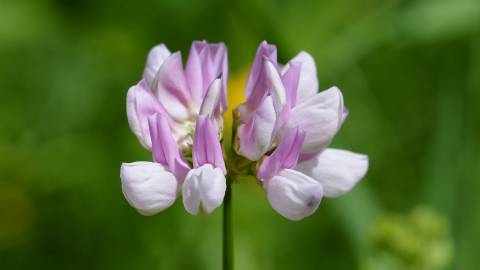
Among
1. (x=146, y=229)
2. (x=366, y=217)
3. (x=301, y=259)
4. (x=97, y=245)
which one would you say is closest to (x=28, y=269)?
(x=97, y=245)

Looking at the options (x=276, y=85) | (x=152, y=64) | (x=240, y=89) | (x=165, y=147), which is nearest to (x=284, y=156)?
(x=276, y=85)

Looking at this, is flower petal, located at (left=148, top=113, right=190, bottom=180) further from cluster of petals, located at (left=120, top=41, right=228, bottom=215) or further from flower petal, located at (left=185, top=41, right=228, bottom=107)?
flower petal, located at (left=185, top=41, right=228, bottom=107)

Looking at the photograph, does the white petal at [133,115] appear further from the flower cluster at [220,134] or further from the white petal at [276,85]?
the white petal at [276,85]

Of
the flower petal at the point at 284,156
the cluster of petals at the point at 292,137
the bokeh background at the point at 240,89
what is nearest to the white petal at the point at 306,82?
the cluster of petals at the point at 292,137

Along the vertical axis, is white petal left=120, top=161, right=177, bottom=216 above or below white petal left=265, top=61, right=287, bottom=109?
below

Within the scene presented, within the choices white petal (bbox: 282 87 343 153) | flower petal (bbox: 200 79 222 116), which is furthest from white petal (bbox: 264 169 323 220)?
flower petal (bbox: 200 79 222 116)
